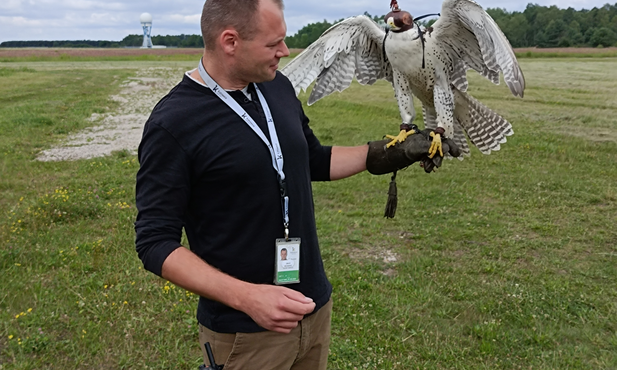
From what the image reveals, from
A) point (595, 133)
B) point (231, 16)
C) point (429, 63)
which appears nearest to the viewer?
point (231, 16)

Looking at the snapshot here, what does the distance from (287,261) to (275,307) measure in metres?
0.36

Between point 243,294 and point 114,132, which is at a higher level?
point 243,294

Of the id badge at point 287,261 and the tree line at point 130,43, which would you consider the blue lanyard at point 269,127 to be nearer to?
the id badge at point 287,261

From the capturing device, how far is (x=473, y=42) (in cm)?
296

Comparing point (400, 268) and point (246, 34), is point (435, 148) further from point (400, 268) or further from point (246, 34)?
point (400, 268)

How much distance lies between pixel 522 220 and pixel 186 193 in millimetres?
5202

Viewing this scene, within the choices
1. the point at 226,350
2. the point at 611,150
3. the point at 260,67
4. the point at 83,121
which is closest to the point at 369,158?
the point at 260,67

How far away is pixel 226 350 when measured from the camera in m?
1.84

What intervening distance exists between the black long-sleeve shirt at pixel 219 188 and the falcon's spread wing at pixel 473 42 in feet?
4.25

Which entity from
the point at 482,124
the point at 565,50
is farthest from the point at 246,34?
the point at 565,50

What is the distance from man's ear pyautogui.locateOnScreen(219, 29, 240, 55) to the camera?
1601 mm

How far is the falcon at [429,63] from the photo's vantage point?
2.65 metres

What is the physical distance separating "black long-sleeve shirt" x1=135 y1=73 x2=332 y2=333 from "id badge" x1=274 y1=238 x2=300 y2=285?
3 centimetres

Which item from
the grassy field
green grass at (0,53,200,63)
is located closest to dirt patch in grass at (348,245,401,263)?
the grassy field
